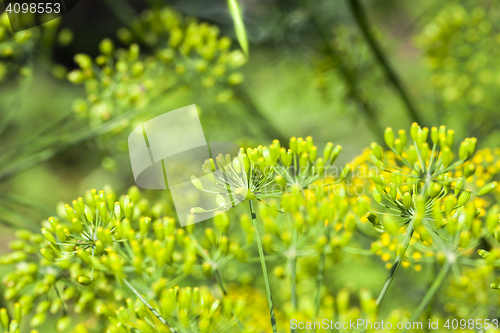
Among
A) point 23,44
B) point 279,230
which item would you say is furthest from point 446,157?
point 23,44

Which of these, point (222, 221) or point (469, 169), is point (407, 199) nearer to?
point (469, 169)

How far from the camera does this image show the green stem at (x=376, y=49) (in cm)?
125

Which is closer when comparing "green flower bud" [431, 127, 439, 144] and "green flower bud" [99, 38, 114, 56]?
"green flower bud" [431, 127, 439, 144]

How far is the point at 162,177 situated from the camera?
1.15 metres

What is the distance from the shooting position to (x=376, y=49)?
1.34 meters

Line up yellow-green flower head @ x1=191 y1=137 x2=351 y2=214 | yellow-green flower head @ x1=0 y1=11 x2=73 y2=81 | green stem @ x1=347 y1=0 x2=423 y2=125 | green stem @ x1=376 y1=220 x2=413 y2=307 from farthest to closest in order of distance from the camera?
yellow-green flower head @ x1=0 y1=11 x2=73 y2=81
green stem @ x1=347 y1=0 x2=423 y2=125
yellow-green flower head @ x1=191 y1=137 x2=351 y2=214
green stem @ x1=376 y1=220 x2=413 y2=307

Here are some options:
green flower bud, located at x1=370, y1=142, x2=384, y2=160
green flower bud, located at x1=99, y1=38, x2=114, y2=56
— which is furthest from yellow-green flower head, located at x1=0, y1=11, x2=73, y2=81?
green flower bud, located at x1=370, y1=142, x2=384, y2=160

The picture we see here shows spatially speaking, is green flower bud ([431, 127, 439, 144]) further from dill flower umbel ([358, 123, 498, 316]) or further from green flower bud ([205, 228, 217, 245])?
green flower bud ([205, 228, 217, 245])

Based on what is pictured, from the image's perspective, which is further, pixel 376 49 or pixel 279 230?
pixel 376 49

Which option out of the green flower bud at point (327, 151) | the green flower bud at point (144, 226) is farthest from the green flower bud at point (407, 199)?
the green flower bud at point (144, 226)

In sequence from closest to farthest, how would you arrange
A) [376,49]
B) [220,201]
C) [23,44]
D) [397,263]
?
[397,263] < [220,201] < [376,49] < [23,44]

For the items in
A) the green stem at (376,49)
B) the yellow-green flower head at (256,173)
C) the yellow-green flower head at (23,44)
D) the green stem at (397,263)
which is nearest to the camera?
the green stem at (397,263)

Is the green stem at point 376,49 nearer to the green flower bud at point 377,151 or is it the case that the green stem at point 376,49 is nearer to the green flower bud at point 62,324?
the green flower bud at point 377,151

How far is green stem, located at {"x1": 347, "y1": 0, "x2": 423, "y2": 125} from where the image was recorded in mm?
1247
